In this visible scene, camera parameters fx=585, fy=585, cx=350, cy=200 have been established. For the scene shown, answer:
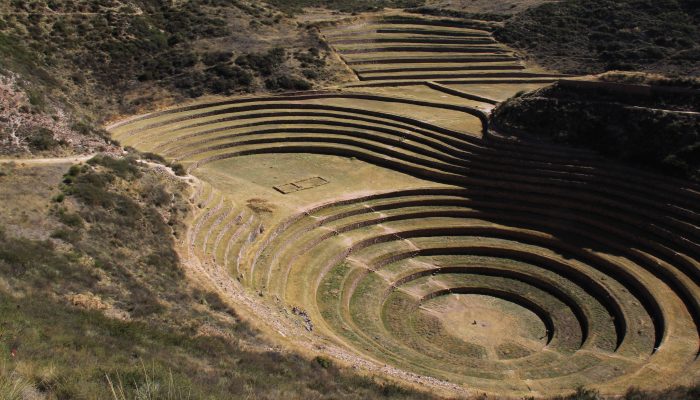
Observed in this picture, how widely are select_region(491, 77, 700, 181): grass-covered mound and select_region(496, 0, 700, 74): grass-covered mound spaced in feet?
50.0

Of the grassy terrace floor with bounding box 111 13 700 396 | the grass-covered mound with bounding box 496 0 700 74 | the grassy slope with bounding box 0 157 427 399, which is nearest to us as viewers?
the grassy slope with bounding box 0 157 427 399

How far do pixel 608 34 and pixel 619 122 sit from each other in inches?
1110

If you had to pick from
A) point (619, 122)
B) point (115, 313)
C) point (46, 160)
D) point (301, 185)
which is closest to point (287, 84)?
point (301, 185)

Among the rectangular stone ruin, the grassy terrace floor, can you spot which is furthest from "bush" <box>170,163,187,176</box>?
the rectangular stone ruin

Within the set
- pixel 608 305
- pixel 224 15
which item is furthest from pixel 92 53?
pixel 608 305

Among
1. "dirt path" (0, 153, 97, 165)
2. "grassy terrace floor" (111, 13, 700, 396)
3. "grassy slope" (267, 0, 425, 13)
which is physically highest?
"grassy slope" (267, 0, 425, 13)

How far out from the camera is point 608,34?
56406 millimetres

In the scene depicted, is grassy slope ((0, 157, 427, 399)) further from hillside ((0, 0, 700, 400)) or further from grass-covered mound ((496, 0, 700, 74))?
grass-covered mound ((496, 0, 700, 74))

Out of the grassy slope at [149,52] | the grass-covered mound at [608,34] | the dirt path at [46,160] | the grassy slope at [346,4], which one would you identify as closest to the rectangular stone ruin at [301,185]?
the dirt path at [46,160]

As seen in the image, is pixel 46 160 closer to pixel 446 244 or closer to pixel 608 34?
pixel 446 244

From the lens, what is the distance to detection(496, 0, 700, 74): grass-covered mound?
167ft

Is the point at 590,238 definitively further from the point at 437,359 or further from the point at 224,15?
the point at 224,15

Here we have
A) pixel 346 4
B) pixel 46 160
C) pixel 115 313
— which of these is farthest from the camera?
pixel 346 4

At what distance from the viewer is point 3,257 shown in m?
16.6
